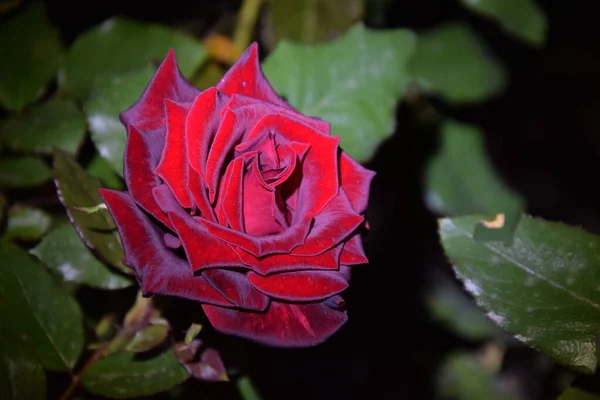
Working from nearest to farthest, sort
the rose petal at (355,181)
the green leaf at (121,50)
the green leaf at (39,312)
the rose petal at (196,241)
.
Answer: the rose petal at (196,241) → the rose petal at (355,181) → the green leaf at (39,312) → the green leaf at (121,50)

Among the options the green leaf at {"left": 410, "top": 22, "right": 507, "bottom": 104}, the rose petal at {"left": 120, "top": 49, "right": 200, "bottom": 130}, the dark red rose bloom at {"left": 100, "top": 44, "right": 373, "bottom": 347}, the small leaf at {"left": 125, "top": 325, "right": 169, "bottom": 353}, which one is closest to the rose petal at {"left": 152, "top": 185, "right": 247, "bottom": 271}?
the dark red rose bloom at {"left": 100, "top": 44, "right": 373, "bottom": 347}

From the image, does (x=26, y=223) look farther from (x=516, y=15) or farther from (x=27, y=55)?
(x=516, y=15)

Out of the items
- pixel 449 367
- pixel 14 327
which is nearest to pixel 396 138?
pixel 449 367

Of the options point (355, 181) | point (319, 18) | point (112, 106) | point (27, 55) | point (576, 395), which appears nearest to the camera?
point (355, 181)

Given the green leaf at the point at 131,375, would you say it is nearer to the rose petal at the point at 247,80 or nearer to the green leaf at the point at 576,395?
the rose petal at the point at 247,80

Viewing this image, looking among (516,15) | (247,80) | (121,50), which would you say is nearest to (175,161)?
(247,80)

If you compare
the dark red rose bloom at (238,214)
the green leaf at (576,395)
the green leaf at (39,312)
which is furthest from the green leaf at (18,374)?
the green leaf at (576,395)

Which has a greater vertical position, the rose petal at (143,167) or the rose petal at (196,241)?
the rose petal at (143,167)
